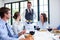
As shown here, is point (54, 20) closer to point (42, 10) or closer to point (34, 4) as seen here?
point (42, 10)

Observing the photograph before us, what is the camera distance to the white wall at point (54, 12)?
517cm

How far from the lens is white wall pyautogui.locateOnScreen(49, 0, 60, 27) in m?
5.17

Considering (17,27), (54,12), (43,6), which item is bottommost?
(17,27)

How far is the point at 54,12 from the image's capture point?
17.4ft

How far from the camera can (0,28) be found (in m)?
1.64

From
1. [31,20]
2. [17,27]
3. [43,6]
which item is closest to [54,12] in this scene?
[43,6]

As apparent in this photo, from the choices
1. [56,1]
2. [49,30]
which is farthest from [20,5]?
[49,30]

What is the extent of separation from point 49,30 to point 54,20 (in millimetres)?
2807

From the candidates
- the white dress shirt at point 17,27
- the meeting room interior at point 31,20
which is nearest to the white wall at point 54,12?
the meeting room interior at point 31,20

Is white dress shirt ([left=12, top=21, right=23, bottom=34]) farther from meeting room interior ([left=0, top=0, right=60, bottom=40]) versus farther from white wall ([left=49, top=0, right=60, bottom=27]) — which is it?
white wall ([left=49, top=0, right=60, bottom=27])

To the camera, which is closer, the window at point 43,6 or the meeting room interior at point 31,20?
the meeting room interior at point 31,20

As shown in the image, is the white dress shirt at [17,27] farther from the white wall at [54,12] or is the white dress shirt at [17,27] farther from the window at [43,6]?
the window at [43,6]

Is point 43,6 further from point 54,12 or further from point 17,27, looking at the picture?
point 17,27

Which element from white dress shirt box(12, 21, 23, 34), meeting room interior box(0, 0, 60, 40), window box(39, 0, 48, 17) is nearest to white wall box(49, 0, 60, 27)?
meeting room interior box(0, 0, 60, 40)
